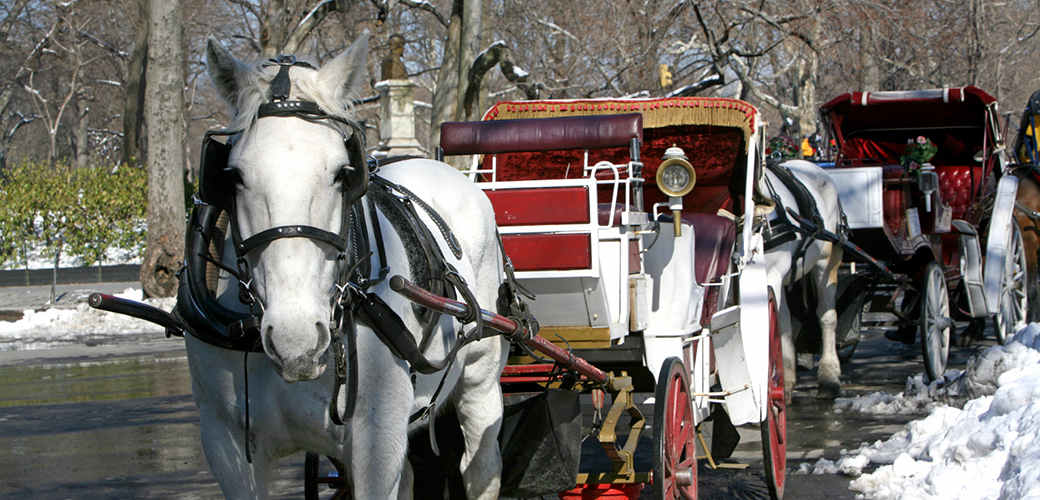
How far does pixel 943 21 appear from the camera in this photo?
19344 millimetres

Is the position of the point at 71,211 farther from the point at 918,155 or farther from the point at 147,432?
the point at 918,155

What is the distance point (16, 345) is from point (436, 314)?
11.7 metres

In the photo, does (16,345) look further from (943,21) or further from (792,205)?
(943,21)

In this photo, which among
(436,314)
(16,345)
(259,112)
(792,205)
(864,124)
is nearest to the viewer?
(259,112)

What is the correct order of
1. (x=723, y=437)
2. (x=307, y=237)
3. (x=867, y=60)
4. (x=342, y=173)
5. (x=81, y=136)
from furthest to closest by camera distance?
1. (x=81, y=136)
2. (x=867, y=60)
3. (x=723, y=437)
4. (x=342, y=173)
5. (x=307, y=237)

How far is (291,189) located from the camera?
8.92ft

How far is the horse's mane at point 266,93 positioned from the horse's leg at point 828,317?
654 centimetres

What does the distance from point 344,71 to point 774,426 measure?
351 centimetres

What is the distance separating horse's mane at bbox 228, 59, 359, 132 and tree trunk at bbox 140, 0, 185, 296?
13.3 m

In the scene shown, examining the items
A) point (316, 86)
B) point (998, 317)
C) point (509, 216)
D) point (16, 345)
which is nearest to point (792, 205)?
point (998, 317)

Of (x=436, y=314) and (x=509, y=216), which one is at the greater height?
→ (x=509, y=216)

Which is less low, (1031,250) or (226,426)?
(1031,250)

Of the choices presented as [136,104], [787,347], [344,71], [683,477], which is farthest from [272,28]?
[344,71]

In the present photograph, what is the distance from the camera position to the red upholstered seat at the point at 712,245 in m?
5.89
